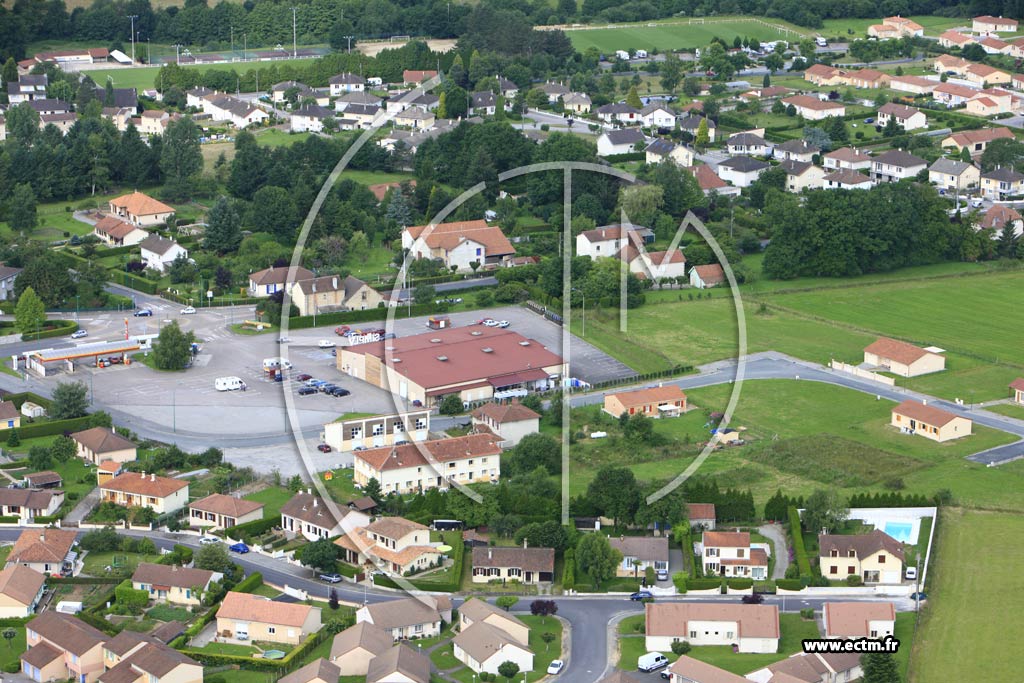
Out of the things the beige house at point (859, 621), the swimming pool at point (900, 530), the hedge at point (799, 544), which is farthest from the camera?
the swimming pool at point (900, 530)

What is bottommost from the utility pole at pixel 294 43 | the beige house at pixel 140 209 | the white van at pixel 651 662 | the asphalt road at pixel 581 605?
the asphalt road at pixel 581 605

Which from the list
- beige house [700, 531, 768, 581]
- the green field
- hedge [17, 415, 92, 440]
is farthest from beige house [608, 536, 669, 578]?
the green field

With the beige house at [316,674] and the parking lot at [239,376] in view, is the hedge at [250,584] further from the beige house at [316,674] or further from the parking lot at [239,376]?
the parking lot at [239,376]

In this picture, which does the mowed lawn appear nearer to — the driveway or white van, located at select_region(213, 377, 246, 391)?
the driveway

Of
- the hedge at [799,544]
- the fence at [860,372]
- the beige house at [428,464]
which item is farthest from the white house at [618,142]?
the hedge at [799,544]

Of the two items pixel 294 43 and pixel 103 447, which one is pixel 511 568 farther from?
pixel 294 43

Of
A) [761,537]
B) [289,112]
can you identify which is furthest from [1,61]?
[761,537]

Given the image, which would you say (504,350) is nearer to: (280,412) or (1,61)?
(280,412)
